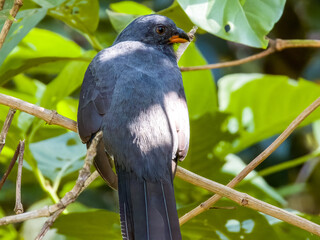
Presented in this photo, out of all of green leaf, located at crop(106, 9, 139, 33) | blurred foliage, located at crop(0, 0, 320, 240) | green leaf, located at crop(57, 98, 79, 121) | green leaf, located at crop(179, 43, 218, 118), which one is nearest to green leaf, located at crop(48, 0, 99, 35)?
blurred foliage, located at crop(0, 0, 320, 240)

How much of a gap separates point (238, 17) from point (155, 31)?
683 mm

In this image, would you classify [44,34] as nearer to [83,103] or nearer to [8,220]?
[83,103]

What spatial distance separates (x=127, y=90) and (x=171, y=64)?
432mm

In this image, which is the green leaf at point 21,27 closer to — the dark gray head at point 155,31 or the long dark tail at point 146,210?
the dark gray head at point 155,31

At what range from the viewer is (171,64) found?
2.97m

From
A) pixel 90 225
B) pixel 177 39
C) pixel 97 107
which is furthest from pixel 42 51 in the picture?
pixel 90 225

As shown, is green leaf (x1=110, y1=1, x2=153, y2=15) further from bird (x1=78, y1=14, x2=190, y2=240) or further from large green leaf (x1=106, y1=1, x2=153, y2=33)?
bird (x1=78, y1=14, x2=190, y2=240)

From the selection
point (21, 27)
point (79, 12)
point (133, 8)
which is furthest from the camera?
point (133, 8)

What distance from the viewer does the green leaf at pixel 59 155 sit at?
3.27m

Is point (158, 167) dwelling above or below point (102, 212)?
above

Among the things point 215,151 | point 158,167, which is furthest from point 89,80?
point 215,151

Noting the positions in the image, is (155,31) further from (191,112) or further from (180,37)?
(191,112)

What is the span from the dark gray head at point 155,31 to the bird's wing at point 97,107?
47cm

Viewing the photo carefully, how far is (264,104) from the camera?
3600mm
